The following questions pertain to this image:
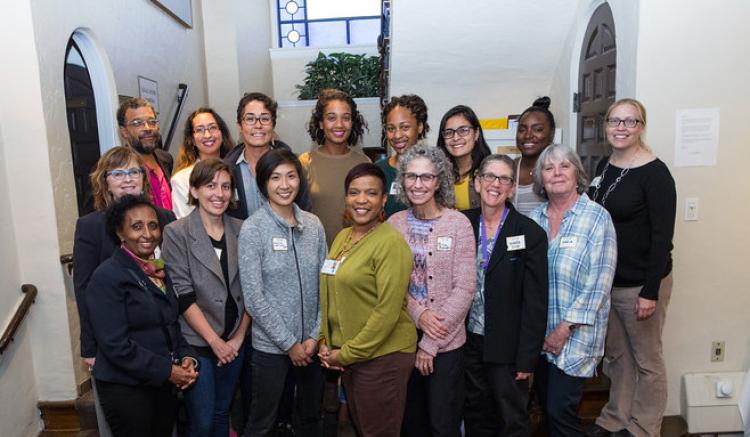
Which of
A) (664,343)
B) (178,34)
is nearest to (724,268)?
(664,343)

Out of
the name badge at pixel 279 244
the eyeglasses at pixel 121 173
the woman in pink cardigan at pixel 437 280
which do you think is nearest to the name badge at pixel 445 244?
the woman in pink cardigan at pixel 437 280

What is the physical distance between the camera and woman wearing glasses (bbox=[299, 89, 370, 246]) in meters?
2.46

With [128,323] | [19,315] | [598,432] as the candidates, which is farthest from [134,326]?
[598,432]

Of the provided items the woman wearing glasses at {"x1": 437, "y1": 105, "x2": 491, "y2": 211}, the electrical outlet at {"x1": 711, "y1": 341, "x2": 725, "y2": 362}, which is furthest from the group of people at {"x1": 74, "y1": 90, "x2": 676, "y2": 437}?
the electrical outlet at {"x1": 711, "y1": 341, "x2": 725, "y2": 362}

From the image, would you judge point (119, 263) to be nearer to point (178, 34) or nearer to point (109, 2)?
point (109, 2)

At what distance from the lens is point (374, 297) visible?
1850 mm

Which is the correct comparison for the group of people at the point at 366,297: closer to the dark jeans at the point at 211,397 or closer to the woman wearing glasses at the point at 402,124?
the dark jeans at the point at 211,397

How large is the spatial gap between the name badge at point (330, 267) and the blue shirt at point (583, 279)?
0.89m

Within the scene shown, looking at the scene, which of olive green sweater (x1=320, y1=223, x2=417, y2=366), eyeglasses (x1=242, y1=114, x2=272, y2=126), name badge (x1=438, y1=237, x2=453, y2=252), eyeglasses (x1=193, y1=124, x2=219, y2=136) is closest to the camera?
olive green sweater (x1=320, y1=223, x2=417, y2=366)

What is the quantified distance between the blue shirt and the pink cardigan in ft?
1.25

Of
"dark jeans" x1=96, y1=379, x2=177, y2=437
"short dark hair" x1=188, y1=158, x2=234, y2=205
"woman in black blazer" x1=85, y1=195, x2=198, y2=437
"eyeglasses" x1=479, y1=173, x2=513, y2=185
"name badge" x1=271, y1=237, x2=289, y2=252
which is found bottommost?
"dark jeans" x1=96, y1=379, x2=177, y2=437

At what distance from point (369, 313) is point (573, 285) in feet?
2.77

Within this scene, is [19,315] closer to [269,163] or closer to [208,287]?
[208,287]

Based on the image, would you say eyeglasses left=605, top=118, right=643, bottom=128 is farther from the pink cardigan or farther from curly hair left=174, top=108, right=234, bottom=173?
curly hair left=174, top=108, right=234, bottom=173
